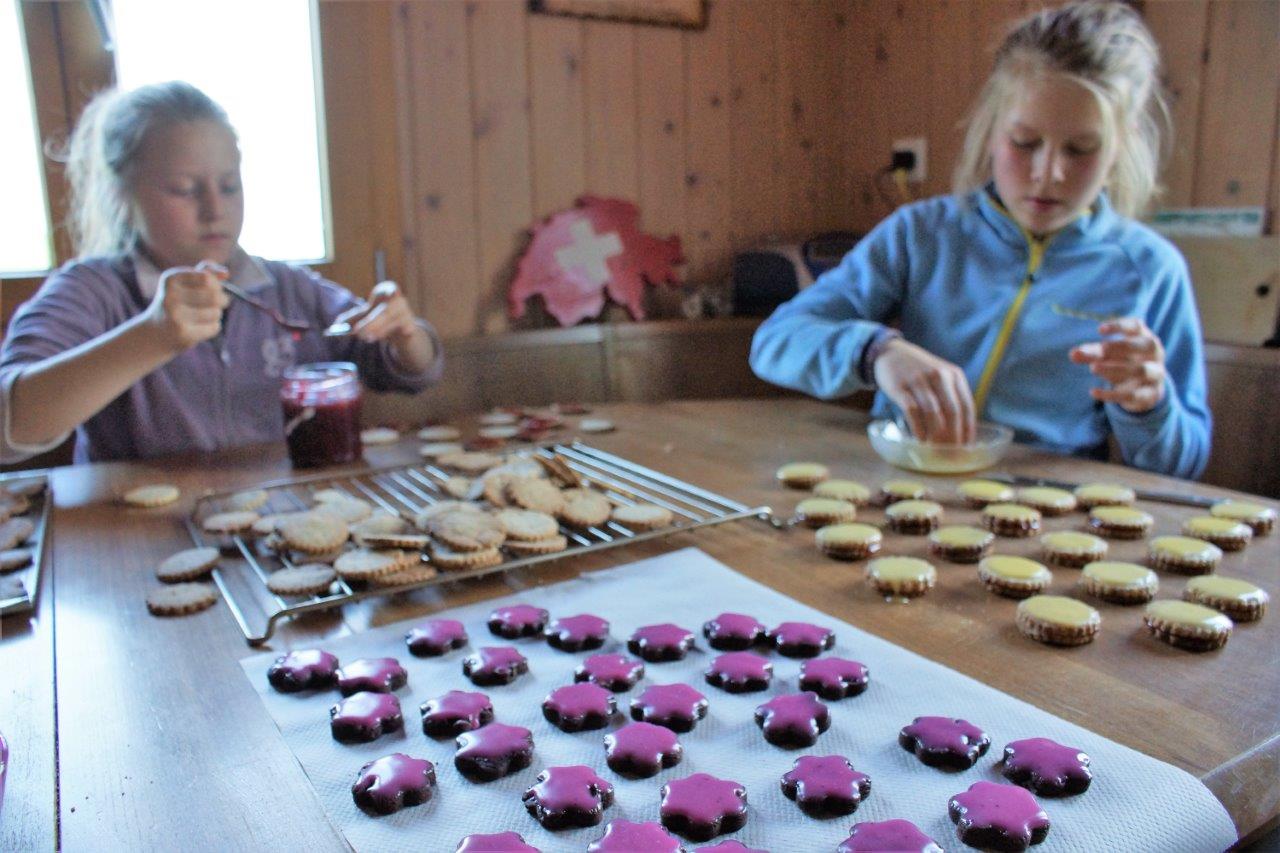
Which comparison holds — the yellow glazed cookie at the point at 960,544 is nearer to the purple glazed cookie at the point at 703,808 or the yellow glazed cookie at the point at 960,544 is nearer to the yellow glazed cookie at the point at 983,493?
the yellow glazed cookie at the point at 983,493

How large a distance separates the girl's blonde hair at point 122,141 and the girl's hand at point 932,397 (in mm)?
1241

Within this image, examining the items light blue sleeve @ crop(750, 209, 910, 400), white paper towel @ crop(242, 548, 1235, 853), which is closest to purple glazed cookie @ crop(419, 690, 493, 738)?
white paper towel @ crop(242, 548, 1235, 853)

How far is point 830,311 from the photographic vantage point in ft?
6.24

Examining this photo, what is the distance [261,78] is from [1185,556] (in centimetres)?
230

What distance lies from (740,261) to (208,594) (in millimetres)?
2302

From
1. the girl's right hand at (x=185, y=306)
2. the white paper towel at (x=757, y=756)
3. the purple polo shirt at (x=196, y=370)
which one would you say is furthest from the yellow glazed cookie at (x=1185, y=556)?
the purple polo shirt at (x=196, y=370)

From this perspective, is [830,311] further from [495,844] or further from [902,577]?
[495,844]

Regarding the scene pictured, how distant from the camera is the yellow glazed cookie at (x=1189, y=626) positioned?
77 centimetres

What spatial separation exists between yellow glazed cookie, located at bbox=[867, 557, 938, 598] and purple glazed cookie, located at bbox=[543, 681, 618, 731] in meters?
0.33

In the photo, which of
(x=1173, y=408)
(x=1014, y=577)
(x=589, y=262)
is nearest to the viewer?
(x=1014, y=577)

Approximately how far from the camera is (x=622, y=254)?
2887mm

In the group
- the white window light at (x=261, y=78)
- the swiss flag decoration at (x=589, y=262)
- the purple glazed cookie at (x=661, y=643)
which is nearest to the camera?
the purple glazed cookie at (x=661, y=643)

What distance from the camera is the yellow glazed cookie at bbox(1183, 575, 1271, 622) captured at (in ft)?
2.70

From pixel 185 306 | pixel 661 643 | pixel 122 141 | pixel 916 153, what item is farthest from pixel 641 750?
pixel 916 153
